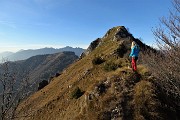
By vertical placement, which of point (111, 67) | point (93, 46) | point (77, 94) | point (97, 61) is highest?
point (93, 46)

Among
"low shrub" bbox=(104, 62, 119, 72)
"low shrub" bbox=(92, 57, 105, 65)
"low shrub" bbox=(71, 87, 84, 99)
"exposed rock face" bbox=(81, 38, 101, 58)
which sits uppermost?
"exposed rock face" bbox=(81, 38, 101, 58)

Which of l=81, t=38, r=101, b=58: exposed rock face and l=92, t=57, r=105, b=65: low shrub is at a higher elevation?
l=81, t=38, r=101, b=58: exposed rock face

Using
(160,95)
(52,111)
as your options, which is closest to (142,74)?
(160,95)

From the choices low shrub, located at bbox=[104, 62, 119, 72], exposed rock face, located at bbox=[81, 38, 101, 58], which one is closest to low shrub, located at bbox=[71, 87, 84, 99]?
low shrub, located at bbox=[104, 62, 119, 72]

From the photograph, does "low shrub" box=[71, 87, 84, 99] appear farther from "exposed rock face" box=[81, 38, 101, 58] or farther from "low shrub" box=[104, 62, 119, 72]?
"exposed rock face" box=[81, 38, 101, 58]

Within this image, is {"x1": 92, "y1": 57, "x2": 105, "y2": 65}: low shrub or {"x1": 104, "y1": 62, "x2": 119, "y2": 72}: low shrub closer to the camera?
{"x1": 104, "y1": 62, "x2": 119, "y2": 72}: low shrub

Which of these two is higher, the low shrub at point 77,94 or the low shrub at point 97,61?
the low shrub at point 97,61

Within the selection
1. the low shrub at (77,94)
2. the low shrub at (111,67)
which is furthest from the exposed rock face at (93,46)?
the low shrub at (111,67)

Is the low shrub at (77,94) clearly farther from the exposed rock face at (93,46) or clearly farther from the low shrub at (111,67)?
the exposed rock face at (93,46)

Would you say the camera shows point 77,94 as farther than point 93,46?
No

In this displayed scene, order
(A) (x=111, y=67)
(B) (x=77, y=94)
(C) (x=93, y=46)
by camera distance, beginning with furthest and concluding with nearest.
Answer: (C) (x=93, y=46)
(B) (x=77, y=94)
(A) (x=111, y=67)

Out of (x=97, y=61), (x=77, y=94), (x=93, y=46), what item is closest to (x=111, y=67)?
(x=77, y=94)

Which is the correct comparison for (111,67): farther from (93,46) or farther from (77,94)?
(93,46)

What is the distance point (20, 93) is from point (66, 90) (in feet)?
82.5
